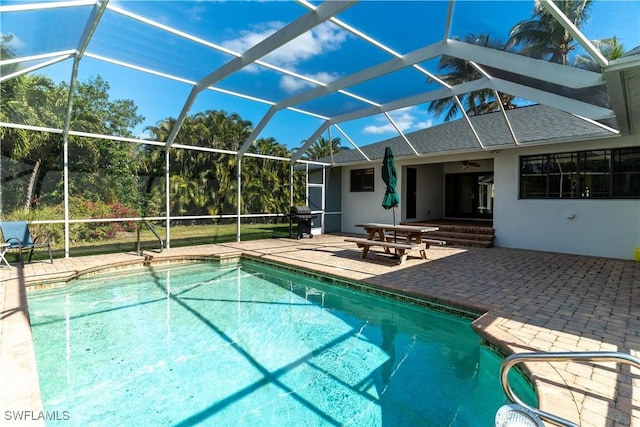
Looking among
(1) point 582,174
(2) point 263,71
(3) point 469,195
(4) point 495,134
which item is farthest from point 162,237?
(1) point 582,174

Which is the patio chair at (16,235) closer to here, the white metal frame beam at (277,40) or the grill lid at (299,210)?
the white metal frame beam at (277,40)

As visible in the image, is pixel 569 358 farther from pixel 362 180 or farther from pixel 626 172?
pixel 362 180

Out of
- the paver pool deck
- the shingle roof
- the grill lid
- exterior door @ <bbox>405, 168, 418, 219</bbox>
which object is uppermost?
the shingle roof

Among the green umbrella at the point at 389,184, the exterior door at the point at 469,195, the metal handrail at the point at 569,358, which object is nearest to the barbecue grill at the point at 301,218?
the green umbrella at the point at 389,184

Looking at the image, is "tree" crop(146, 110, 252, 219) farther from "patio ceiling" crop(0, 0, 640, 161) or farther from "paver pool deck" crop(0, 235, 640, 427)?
"patio ceiling" crop(0, 0, 640, 161)

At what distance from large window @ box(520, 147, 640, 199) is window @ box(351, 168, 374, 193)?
5.65m

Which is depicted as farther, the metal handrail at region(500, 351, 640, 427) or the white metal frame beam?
the white metal frame beam

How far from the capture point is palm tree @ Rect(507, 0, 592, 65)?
14.6 ft

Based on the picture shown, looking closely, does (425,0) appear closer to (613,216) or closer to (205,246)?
(613,216)

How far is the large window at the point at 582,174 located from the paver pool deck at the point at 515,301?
182 centimetres

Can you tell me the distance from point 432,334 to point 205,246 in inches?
310

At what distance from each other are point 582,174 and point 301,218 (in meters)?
8.57

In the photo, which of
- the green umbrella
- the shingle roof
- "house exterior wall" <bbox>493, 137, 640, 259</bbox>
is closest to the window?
the shingle roof

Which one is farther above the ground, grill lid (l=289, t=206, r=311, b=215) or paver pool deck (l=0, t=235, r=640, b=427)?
grill lid (l=289, t=206, r=311, b=215)
